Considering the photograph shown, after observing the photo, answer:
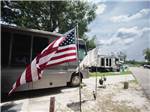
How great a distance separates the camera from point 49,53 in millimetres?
4812

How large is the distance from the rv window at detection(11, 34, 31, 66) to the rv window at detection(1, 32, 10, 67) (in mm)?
233

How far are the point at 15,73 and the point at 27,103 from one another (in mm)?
1317

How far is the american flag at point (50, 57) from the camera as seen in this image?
4.61m

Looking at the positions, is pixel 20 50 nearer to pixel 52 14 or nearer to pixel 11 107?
pixel 11 107

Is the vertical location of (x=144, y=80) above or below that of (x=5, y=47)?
below

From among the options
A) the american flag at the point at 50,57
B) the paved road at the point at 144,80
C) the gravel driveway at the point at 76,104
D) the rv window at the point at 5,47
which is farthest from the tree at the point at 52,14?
the american flag at the point at 50,57

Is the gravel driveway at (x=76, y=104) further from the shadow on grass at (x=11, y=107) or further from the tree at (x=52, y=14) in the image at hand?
the tree at (x=52, y=14)

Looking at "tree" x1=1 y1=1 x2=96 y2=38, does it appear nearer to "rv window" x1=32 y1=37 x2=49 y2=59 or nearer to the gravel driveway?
"rv window" x1=32 y1=37 x2=49 y2=59

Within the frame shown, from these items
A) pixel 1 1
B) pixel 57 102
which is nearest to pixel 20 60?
pixel 57 102

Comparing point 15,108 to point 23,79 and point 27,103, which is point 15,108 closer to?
point 27,103

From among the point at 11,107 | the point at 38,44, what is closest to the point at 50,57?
the point at 11,107

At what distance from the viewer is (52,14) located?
21.7 meters

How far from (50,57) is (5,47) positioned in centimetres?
298

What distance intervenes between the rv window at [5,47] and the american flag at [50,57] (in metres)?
2.36
